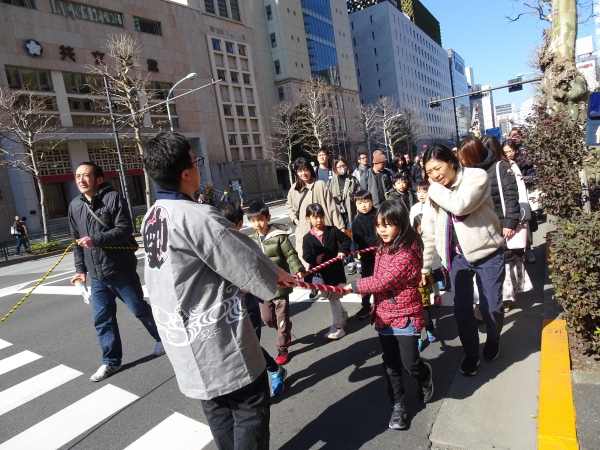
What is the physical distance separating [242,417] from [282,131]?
4612 centimetres

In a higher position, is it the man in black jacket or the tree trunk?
the tree trunk

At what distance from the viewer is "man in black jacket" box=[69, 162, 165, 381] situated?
383cm

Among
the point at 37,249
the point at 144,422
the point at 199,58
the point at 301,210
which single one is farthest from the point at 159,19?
the point at 144,422

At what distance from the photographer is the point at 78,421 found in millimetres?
3262

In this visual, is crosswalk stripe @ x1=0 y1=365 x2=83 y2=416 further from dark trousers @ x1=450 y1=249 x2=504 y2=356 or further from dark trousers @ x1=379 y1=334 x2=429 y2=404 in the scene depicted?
dark trousers @ x1=450 y1=249 x2=504 y2=356

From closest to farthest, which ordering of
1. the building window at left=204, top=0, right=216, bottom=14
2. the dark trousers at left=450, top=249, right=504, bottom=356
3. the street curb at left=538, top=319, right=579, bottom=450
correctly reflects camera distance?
1. the street curb at left=538, top=319, right=579, bottom=450
2. the dark trousers at left=450, top=249, right=504, bottom=356
3. the building window at left=204, top=0, right=216, bottom=14

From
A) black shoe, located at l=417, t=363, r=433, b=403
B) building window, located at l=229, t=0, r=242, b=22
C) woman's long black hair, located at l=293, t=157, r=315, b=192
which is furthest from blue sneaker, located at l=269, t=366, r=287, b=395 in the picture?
building window, located at l=229, t=0, r=242, b=22

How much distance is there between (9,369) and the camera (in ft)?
14.8

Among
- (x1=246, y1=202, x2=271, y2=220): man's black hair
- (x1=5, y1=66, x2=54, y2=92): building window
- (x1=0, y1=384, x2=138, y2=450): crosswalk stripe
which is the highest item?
(x1=5, y1=66, x2=54, y2=92): building window

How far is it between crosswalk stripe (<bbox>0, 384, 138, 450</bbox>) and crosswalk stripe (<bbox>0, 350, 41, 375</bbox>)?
5.34 feet

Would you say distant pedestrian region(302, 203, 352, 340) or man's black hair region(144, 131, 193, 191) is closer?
man's black hair region(144, 131, 193, 191)

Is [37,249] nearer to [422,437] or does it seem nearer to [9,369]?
[9,369]

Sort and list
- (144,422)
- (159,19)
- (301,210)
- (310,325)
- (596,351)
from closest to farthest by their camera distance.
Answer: (596,351)
(144,422)
(310,325)
(301,210)
(159,19)

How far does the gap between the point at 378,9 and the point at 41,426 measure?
274 ft
